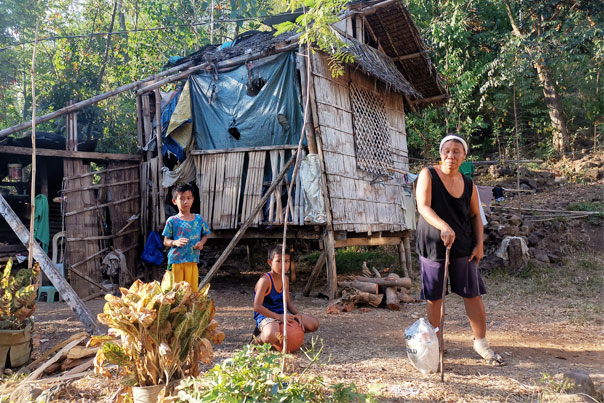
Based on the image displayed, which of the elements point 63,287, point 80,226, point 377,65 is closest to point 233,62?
point 377,65

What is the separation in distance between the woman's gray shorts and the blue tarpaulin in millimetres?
4275

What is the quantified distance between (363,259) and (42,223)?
6957 mm

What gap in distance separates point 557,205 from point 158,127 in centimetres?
1014

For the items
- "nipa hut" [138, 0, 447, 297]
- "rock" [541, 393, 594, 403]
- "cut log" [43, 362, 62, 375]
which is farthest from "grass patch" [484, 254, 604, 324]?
"cut log" [43, 362, 62, 375]

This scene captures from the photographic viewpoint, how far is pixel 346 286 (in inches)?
288

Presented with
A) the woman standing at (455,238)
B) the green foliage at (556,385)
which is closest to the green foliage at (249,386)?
the green foliage at (556,385)

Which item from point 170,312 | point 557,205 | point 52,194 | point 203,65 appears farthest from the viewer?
point 557,205

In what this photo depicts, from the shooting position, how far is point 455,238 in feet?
11.7

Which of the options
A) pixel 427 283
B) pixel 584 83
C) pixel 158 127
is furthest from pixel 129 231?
pixel 584 83

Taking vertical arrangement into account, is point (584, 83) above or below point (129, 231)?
above

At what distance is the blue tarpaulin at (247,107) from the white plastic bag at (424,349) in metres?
4.59

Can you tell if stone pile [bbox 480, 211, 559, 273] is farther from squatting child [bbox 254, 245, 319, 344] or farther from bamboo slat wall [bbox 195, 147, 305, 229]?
squatting child [bbox 254, 245, 319, 344]

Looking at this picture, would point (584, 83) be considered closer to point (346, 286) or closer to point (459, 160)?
point (346, 286)

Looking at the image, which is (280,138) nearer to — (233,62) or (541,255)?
(233,62)
